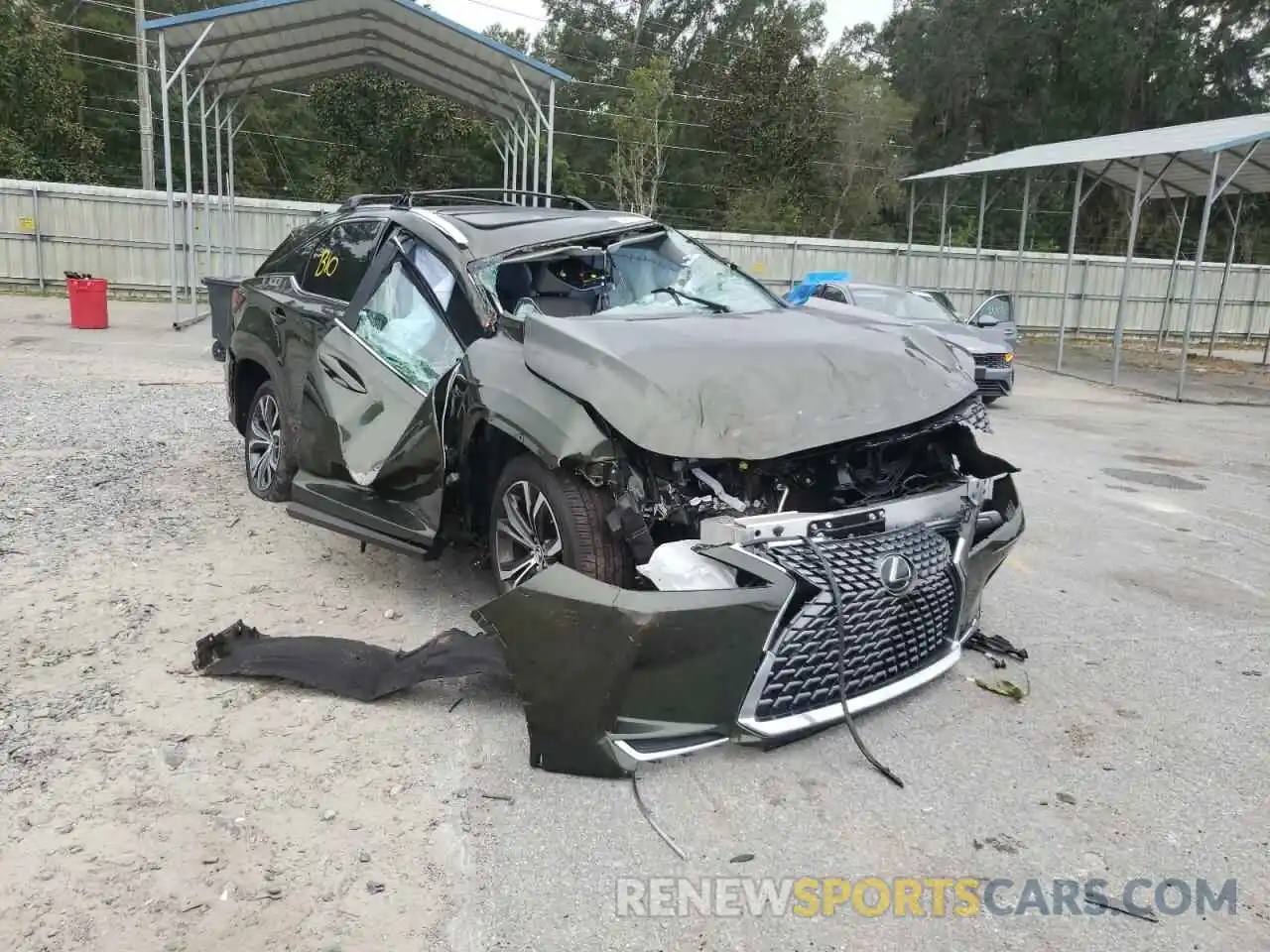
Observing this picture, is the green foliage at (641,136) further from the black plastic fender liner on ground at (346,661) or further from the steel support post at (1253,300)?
the black plastic fender liner on ground at (346,661)

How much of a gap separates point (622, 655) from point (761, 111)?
34345 mm

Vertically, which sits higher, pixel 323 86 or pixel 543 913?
pixel 323 86

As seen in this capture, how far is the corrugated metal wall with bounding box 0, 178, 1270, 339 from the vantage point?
73.5ft

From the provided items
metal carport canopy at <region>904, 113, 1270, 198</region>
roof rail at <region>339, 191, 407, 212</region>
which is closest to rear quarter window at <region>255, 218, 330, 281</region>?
roof rail at <region>339, 191, 407, 212</region>

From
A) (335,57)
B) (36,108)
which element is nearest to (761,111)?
(335,57)

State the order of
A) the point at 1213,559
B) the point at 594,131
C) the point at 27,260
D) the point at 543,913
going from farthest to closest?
the point at 594,131
the point at 27,260
the point at 1213,559
the point at 543,913

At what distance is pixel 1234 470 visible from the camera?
927cm

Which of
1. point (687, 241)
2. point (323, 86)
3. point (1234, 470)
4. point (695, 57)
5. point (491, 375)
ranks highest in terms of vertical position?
point (695, 57)

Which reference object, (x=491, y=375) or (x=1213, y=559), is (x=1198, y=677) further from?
(x=491, y=375)

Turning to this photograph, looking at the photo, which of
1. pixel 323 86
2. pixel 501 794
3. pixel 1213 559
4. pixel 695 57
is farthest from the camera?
pixel 695 57

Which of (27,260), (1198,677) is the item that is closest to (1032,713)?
(1198,677)

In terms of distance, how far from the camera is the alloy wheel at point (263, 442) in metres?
5.95

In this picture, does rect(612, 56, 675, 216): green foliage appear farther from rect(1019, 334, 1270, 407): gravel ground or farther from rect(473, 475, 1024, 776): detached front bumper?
rect(473, 475, 1024, 776): detached front bumper

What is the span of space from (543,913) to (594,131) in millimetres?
39862
